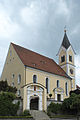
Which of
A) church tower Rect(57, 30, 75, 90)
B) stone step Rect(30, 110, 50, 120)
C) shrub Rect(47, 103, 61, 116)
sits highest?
church tower Rect(57, 30, 75, 90)

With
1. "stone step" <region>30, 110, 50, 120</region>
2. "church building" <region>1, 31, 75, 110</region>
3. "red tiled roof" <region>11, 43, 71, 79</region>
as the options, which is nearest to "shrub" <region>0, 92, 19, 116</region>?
"church building" <region>1, 31, 75, 110</region>

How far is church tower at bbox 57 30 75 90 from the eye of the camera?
4662cm

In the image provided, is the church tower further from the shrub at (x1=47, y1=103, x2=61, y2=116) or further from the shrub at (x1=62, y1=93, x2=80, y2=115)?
the shrub at (x1=47, y1=103, x2=61, y2=116)

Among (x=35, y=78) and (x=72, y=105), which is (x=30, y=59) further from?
(x=72, y=105)

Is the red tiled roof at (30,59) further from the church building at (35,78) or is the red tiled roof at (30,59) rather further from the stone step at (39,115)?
the stone step at (39,115)

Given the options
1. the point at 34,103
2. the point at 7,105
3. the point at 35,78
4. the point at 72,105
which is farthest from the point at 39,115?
the point at 35,78

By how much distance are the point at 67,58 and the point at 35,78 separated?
15149 millimetres

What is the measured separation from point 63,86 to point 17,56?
1418 centimetres

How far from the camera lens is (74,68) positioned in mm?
48781

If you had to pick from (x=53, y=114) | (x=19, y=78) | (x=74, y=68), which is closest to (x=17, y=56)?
(x=19, y=78)

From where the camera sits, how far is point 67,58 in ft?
156

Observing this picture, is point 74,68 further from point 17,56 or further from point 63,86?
point 17,56

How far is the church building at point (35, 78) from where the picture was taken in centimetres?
2964

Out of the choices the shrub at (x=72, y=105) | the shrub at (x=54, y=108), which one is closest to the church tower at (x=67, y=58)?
the shrub at (x=72, y=105)
